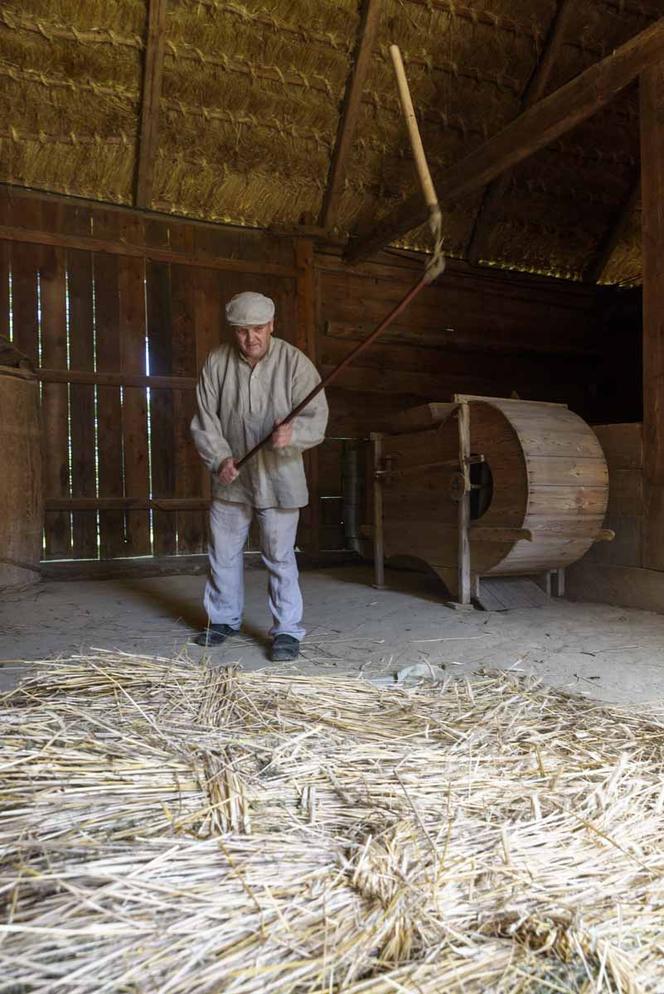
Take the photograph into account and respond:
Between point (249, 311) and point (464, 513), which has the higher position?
point (249, 311)

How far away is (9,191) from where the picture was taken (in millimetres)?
5215

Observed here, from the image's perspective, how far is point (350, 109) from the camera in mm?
5406

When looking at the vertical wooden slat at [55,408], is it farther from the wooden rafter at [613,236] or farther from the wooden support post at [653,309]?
the wooden rafter at [613,236]

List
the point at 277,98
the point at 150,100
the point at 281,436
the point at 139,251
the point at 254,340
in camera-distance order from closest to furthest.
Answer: the point at 281,436 < the point at 254,340 < the point at 150,100 < the point at 277,98 < the point at 139,251

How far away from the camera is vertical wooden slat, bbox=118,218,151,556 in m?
5.50

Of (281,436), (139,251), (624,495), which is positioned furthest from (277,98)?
(624,495)

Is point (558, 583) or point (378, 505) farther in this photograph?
point (378, 505)

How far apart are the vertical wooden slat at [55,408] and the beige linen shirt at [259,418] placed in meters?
2.60

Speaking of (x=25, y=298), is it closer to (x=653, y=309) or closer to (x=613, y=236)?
(x=653, y=309)

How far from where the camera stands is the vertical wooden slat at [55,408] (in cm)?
527

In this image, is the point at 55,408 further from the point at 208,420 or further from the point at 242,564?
the point at 242,564

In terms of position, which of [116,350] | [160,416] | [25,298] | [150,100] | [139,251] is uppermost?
[150,100]

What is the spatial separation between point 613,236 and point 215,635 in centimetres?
597

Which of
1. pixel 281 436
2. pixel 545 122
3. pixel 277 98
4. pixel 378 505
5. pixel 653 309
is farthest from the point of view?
pixel 277 98
